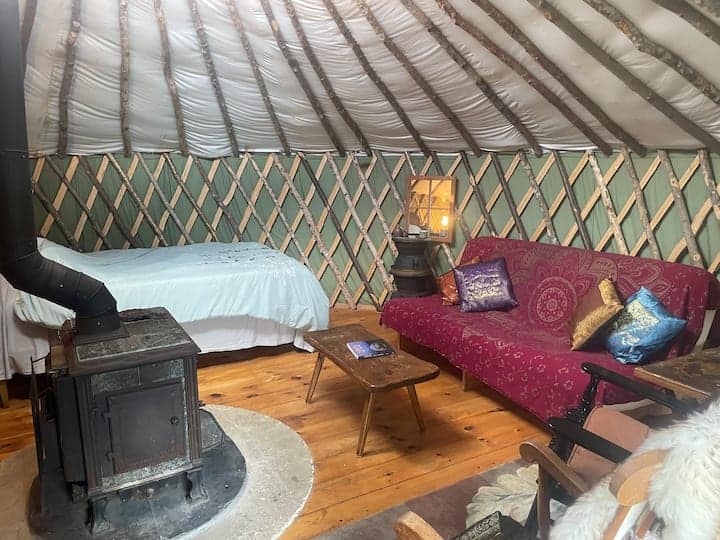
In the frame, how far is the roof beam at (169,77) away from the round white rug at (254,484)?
199 centimetres

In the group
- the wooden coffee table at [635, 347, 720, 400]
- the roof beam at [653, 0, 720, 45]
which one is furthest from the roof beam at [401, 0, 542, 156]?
the wooden coffee table at [635, 347, 720, 400]

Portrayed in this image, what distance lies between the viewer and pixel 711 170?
2.46 meters

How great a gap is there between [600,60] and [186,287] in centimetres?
227

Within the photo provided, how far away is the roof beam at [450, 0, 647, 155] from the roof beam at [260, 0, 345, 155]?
37.0 inches

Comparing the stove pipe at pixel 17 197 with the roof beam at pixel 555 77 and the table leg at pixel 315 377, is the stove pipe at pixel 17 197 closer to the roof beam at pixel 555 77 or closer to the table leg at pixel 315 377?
the table leg at pixel 315 377

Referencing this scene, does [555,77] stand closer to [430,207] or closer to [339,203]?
[430,207]

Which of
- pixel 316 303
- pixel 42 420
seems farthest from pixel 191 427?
pixel 316 303

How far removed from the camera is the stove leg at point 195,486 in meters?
1.83

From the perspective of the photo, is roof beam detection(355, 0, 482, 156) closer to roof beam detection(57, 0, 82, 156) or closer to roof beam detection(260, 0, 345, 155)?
roof beam detection(260, 0, 345, 155)

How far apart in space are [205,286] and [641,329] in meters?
2.17

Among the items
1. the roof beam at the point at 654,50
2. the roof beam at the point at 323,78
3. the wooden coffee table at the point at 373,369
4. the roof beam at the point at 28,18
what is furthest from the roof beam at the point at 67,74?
the roof beam at the point at 654,50

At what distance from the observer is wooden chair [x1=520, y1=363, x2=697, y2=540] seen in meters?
1.27

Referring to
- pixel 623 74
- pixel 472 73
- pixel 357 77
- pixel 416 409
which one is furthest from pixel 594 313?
pixel 357 77

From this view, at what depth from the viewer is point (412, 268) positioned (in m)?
3.74
